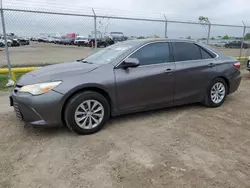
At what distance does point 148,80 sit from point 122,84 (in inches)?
21.1

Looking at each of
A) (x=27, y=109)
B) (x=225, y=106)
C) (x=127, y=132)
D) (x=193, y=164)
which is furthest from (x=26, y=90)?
(x=225, y=106)

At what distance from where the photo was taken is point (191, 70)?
4766mm

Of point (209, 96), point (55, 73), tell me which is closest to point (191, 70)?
point (209, 96)

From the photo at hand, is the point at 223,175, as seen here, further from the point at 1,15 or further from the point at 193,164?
the point at 1,15

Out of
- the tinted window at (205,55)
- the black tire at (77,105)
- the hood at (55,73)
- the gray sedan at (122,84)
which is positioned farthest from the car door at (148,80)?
the tinted window at (205,55)

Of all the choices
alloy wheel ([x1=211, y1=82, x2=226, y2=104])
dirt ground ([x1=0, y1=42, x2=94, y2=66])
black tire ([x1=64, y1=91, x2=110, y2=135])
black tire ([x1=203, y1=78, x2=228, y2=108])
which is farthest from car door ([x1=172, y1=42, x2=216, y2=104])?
dirt ground ([x1=0, y1=42, x2=94, y2=66])

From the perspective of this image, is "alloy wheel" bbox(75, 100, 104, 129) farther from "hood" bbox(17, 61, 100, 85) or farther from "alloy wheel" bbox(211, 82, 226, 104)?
"alloy wheel" bbox(211, 82, 226, 104)

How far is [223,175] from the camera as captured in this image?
2.81 metres

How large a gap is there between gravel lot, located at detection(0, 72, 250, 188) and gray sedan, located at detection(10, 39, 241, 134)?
0.31 m

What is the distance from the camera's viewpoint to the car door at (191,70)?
15.4ft

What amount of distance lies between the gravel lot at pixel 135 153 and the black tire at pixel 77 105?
12 cm

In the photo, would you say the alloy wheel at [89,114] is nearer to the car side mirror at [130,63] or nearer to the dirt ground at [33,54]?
the car side mirror at [130,63]

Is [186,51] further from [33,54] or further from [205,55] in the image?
[33,54]

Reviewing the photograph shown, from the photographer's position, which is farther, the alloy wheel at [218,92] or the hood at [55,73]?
the alloy wheel at [218,92]
